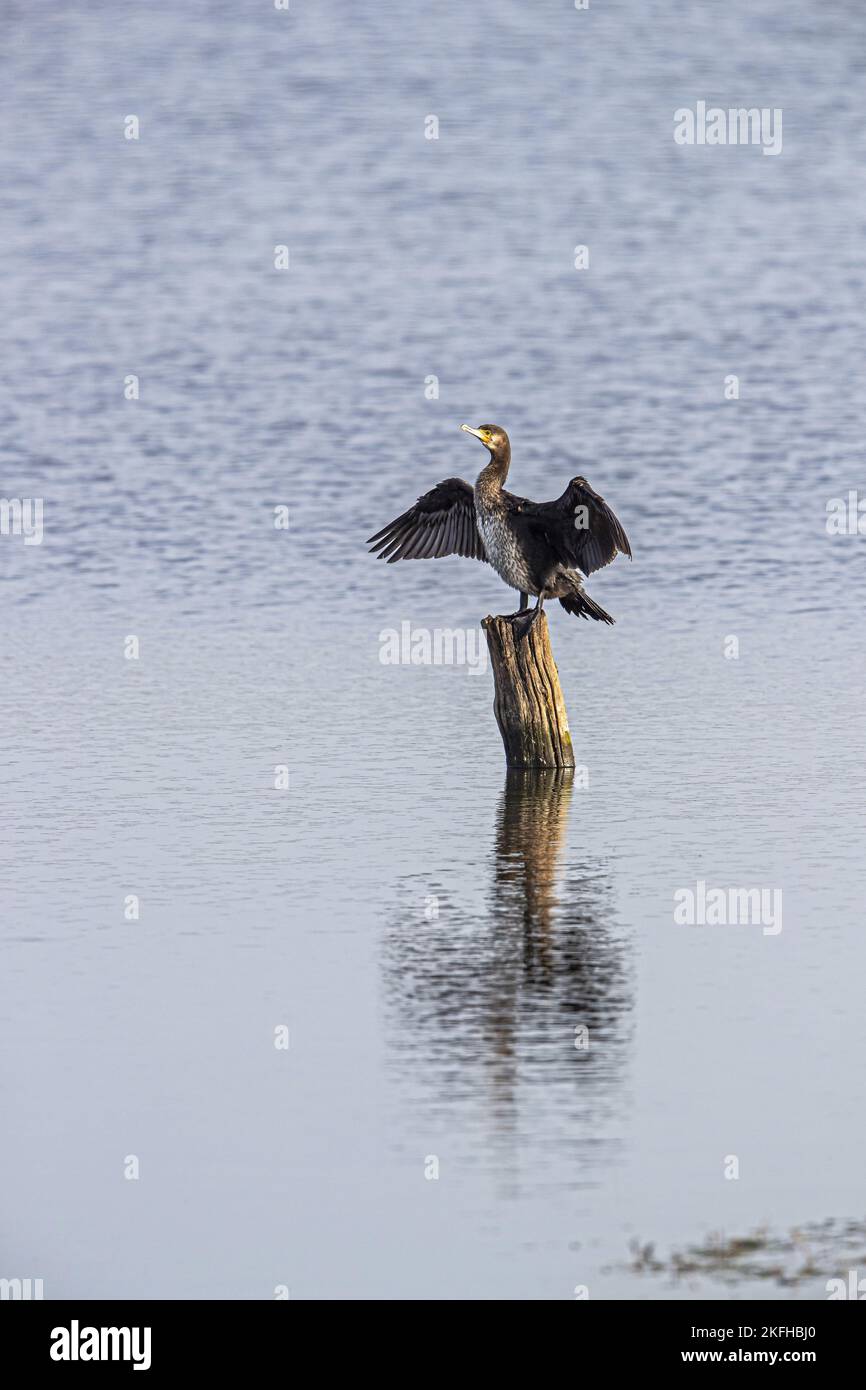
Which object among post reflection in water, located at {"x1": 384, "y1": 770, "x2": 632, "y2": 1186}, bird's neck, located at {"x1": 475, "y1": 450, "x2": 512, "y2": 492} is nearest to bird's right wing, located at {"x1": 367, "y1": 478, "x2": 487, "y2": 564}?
bird's neck, located at {"x1": 475, "y1": 450, "x2": 512, "y2": 492}

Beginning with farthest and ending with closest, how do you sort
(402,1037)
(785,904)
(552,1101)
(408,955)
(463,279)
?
(463,279) < (785,904) < (408,955) < (402,1037) < (552,1101)

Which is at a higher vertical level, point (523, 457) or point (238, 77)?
point (238, 77)

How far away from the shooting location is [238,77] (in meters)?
46.1

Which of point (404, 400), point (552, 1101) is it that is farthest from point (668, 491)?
point (552, 1101)

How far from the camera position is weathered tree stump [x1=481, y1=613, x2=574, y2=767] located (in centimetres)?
1472

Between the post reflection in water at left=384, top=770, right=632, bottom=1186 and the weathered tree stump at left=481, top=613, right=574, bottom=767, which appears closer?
the post reflection in water at left=384, top=770, right=632, bottom=1186

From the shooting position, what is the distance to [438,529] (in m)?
16.0

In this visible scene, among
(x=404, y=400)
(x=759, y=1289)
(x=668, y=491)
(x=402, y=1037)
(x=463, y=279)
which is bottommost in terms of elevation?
(x=759, y=1289)

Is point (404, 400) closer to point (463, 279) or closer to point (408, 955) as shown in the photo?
point (463, 279)

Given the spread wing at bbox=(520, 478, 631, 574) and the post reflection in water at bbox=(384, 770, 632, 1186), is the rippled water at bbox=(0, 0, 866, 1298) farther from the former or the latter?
the spread wing at bbox=(520, 478, 631, 574)

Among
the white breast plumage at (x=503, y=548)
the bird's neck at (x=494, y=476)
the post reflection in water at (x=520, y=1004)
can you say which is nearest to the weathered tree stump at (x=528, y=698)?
the white breast plumage at (x=503, y=548)

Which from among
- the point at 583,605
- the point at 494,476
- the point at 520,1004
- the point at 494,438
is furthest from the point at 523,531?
the point at 520,1004

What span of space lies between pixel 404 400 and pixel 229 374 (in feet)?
8.82

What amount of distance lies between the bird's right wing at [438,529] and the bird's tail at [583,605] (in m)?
0.71
